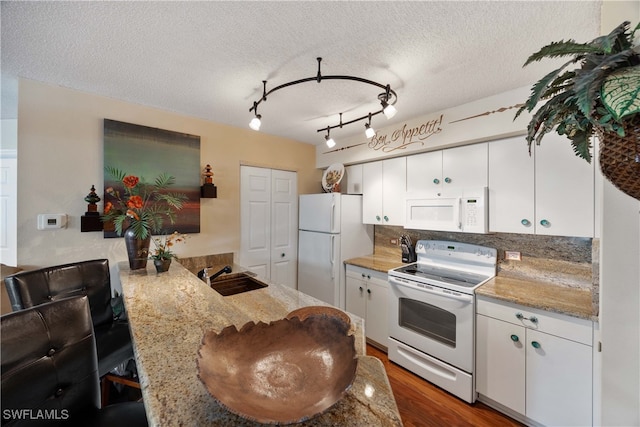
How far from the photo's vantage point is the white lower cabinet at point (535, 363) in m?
1.54

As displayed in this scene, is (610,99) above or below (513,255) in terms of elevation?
above

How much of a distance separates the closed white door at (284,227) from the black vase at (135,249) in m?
1.51

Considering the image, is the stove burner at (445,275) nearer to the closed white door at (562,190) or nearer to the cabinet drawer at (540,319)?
the cabinet drawer at (540,319)

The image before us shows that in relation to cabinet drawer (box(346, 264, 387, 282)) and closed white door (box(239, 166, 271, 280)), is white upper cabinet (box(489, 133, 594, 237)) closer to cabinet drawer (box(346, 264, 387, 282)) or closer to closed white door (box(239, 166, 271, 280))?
cabinet drawer (box(346, 264, 387, 282))

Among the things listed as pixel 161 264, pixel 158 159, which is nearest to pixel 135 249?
pixel 161 264

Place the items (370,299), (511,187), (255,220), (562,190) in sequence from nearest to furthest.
Result: (562,190) < (511,187) < (370,299) < (255,220)

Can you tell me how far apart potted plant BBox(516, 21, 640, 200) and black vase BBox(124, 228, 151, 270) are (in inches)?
89.5

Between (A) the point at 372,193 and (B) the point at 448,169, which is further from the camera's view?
(A) the point at 372,193

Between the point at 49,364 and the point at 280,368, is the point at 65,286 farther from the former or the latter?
the point at 280,368

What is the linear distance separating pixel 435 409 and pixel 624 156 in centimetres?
215

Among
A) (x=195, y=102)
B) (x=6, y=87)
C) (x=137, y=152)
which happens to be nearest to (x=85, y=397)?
(x=137, y=152)

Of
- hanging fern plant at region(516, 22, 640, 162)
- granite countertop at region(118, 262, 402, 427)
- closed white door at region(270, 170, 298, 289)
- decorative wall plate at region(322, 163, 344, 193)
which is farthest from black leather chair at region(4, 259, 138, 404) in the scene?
decorative wall plate at region(322, 163, 344, 193)

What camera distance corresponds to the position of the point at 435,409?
1.91 metres

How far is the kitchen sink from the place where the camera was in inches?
83.2
